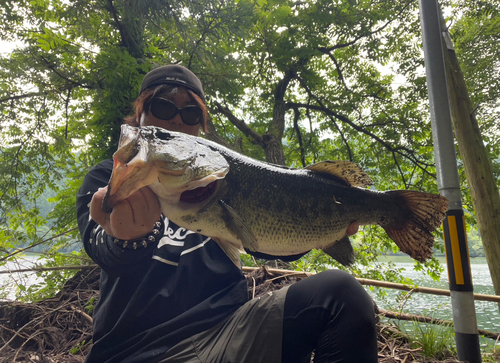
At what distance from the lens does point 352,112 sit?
26.9 feet

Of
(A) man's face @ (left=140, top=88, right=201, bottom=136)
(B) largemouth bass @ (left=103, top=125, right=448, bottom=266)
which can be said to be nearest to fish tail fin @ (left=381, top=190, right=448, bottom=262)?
(B) largemouth bass @ (left=103, top=125, right=448, bottom=266)

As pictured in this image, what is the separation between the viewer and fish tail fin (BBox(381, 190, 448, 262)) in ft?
5.65

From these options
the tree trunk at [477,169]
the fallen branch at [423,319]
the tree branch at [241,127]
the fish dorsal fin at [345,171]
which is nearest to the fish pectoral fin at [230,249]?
the fish dorsal fin at [345,171]

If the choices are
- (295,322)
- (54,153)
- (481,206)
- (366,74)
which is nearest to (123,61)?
(54,153)

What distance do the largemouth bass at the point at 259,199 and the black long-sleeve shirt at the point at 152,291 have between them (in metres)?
0.33

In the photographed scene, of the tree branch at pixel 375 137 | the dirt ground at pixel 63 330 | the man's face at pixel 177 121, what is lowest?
the dirt ground at pixel 63 330

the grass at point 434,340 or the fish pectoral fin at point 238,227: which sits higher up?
the fish pectoral fin at point 238,227

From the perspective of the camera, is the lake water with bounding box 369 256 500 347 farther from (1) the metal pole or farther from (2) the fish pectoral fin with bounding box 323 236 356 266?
(2) the fish pectoral fin with bounding box 323 236 356 266

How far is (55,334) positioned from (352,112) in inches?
322

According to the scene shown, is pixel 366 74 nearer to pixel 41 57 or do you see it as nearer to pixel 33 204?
pixel 41 57

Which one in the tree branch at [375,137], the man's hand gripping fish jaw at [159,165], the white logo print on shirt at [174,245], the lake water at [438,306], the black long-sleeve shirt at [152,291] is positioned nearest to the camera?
the man's hand gripping fish jaw at [159,165]

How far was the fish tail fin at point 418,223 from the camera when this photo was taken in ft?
5.65

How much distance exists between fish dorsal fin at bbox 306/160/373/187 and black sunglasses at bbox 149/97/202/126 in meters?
1.02

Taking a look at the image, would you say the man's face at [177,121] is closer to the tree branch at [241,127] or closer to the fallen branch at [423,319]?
the fallen branch at [423,319]
